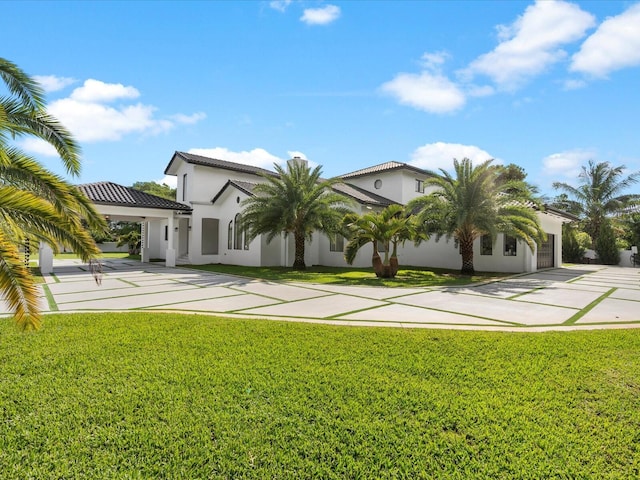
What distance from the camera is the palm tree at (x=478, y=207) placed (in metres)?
16.7

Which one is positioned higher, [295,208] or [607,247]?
[295,208]

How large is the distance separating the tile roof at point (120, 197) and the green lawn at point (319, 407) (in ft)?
51.3

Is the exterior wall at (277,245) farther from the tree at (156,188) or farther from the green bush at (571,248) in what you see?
the tree at (156,188)

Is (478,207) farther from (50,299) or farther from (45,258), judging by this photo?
(45,258)

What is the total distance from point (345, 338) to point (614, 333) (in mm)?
4952

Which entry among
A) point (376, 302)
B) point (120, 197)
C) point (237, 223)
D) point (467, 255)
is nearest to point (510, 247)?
point (467, 255)

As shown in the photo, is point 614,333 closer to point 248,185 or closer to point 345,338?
point 345,338

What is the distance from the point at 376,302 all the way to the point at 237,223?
15.3 meters

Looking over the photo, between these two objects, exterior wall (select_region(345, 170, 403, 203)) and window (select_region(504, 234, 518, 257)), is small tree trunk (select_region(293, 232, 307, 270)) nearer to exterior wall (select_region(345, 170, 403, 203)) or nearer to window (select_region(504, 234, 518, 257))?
exterior wall (select_region(345, 170, 403, 203))

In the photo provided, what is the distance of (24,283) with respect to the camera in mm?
3926

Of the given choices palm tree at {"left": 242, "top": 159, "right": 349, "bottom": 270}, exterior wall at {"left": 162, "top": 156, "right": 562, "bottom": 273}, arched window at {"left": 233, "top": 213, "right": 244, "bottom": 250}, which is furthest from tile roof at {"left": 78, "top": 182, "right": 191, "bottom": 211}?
palm tree at {"left": 242, "top": 159, "right": 349, "bottom": 270}

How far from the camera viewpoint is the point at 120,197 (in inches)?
814

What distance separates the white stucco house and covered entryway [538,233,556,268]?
66 millimetres

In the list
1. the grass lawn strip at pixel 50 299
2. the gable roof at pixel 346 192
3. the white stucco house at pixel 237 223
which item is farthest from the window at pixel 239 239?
the grass lawn strip at pixel 50 299
